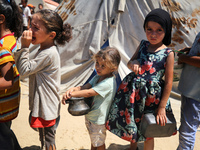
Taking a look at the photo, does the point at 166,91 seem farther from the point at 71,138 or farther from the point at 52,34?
the point at 71,138

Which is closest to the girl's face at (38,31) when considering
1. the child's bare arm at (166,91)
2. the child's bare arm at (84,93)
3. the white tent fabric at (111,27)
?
the child's bare arm at (84,93)

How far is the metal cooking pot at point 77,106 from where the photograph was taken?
5.06ft

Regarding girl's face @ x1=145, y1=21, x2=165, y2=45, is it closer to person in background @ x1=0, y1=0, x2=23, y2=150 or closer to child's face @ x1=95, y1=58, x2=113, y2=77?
child's face @ x1=95, y1=58, x2=113, y2=77

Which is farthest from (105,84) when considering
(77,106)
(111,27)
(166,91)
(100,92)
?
(111,27)

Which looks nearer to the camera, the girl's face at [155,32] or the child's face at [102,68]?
the girl's face at [155,32]

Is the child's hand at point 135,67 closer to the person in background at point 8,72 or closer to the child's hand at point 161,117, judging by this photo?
the child's hand at point 161,117

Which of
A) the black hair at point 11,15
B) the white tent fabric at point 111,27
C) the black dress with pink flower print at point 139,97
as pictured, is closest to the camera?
the black hair at point 11,15

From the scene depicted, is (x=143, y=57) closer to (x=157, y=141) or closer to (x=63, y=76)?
(x=157, y=141)

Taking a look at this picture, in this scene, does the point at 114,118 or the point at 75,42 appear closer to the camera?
the point at 114,118

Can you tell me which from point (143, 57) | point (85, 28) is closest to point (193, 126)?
point (143, 57)

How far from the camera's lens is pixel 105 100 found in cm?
170

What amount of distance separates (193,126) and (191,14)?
257cm

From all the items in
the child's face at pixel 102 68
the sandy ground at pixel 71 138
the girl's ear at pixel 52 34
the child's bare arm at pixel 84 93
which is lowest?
the sandy ground at pixel 71 138

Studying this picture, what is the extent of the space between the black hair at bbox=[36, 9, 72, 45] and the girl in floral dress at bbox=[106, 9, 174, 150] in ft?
2.28
